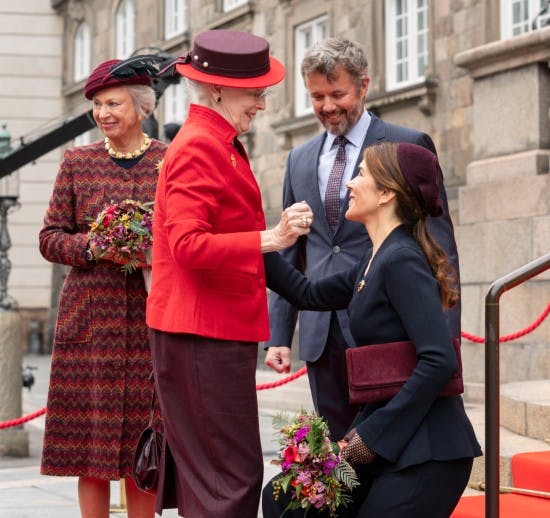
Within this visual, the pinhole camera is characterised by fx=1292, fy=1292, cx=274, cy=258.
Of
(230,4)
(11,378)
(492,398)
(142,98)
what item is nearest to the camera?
(492,398)

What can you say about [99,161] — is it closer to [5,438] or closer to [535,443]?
[535,443]

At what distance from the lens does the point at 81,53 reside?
28.8m

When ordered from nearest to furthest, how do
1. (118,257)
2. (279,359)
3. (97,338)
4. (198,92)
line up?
(198,92) → (279,359) → (118,257) → (97,338)

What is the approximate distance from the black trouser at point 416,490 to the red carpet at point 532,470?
2366mm

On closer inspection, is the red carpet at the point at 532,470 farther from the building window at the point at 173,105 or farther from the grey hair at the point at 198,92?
the building window at the point at 173,105

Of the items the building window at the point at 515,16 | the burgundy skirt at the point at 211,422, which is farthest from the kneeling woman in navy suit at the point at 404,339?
the building window at the point at 515,16

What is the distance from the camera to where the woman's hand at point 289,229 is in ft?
12.6

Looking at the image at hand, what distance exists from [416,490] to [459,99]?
10.8 metres

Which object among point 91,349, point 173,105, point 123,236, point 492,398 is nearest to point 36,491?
point 91,349

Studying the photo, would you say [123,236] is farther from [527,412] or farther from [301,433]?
[527,412]

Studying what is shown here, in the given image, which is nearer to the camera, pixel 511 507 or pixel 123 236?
pixel 123 236

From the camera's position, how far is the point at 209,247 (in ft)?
12.4

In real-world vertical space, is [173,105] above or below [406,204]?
above

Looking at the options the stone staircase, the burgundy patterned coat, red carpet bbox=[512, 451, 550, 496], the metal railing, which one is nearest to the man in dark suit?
the metal railing
